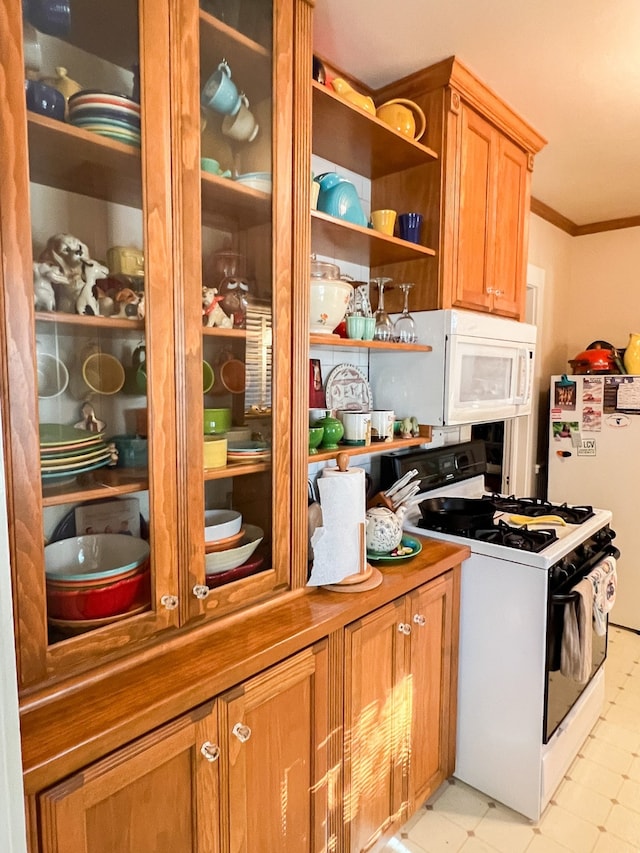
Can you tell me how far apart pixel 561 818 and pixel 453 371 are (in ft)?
5.21

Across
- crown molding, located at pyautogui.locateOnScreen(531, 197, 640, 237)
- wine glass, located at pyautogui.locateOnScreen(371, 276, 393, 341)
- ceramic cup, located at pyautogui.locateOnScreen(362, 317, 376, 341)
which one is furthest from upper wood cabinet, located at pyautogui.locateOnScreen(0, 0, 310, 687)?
crown molding, located at pyautogui.locateOnScreen(531, 197, 640, 237)

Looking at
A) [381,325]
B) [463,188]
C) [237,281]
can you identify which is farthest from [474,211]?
[237,281]

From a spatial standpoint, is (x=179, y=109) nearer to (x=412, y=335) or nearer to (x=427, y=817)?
(x=412, y=335)

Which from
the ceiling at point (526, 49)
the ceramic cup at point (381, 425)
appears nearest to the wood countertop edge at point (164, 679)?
the ceramic cup at point (381, 425)

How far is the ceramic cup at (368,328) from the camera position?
1.69m

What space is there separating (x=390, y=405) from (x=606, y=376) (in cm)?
164

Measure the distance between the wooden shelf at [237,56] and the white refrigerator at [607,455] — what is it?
2.49 m

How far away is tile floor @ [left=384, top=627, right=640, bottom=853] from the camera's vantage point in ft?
5.37

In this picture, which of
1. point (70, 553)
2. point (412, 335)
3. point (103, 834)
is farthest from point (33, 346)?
point (412, 335)

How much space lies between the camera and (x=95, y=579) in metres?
1.02

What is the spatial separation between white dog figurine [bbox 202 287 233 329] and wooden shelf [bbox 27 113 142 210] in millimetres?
230

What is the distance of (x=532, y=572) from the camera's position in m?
1.66

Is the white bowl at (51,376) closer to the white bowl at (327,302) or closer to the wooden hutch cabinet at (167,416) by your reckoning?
the wooden hutch cabinet at (167,416)

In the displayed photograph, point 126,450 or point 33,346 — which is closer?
point 33,346
